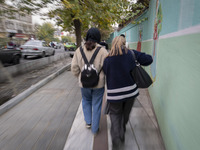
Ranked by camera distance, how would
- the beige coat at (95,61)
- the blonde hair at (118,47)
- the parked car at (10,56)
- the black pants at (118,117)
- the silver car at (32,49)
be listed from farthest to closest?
the silver car at (32,49)
the parked car at (10,56)
the beige coat at (95,61)
the black pants at (118,117)
the blonde hair at (118,47)

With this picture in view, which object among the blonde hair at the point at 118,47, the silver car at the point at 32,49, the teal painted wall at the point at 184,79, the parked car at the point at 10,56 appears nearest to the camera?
the teal painted wall at the point at 184,79

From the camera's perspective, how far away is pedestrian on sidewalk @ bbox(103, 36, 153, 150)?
6.02ft

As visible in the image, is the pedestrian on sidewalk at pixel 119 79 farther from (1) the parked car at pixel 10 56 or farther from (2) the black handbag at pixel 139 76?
(1) the parked car at pixel 10 56

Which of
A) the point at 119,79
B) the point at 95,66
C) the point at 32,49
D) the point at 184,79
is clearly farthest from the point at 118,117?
the point at 32,49

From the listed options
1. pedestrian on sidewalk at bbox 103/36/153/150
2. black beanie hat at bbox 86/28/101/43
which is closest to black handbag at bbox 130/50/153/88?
pedestrian on sidewalk at bbox 103/36/153/150

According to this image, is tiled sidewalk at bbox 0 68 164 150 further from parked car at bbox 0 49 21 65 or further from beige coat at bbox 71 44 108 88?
parked car at bbox 0 49 21 65

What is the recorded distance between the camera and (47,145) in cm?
233

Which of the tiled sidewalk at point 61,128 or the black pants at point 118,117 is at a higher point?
the black pants at point 118,117

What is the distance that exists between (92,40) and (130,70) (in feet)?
2.53

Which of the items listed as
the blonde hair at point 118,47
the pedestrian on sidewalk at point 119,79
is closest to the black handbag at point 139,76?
the pedestrian on sidewalk at point 119,79

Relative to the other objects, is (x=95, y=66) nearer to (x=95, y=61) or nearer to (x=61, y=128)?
(x=95, y=61)

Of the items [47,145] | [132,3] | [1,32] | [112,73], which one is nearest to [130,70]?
[112,73]

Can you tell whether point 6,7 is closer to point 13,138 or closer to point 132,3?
point 13,138

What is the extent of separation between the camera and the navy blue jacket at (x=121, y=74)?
1.84m
